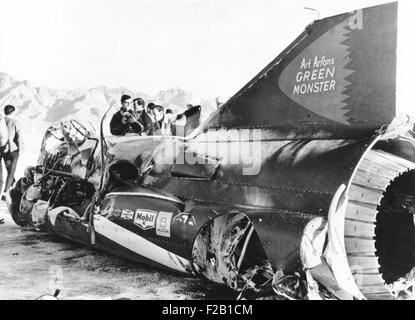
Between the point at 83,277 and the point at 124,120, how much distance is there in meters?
1.93

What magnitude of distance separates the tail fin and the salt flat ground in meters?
1.46

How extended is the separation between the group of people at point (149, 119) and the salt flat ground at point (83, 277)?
1475 millimetres

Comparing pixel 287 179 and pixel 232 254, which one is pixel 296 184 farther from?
pixel 232 254

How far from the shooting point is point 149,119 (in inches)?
226

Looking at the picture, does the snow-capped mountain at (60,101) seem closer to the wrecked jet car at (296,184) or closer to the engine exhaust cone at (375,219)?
the wrecked jet car at (296,184)

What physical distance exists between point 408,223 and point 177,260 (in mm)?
1837

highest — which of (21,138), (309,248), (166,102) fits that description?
(166,102)

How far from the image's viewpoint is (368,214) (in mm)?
2934

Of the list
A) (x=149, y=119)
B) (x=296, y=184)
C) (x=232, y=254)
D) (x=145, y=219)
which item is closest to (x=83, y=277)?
(x=145, y=219)

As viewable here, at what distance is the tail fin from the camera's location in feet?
9.86

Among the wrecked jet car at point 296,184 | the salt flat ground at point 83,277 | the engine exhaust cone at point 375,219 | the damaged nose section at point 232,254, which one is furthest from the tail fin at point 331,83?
the salt flat ground at point 83,277

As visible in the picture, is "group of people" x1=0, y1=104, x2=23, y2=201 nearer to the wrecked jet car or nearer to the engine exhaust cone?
the wrecked jet car
